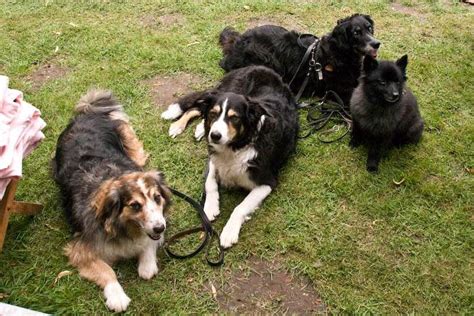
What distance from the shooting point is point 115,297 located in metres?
2.92

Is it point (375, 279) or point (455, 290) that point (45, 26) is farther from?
point (455, 290)

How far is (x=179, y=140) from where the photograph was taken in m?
4.43

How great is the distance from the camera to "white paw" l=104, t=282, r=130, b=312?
290 centimetres

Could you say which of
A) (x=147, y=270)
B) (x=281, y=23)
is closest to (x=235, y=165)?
(x=147, y=270)

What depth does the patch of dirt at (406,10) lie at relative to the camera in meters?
6.87

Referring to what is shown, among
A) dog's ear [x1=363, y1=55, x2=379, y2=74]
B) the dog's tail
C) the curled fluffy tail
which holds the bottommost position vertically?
the dog's tail

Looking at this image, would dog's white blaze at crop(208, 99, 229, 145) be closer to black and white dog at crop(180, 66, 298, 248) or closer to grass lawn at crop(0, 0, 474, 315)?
black and white dog at crop(180, 66, 298, 248)

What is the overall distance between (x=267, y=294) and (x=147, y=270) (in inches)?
36.9

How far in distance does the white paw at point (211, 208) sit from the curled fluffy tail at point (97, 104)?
139cm

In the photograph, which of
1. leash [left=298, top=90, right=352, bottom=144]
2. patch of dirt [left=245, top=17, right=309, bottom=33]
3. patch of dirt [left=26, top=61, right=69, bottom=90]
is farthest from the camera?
patch of dirt [left=245, top=17, right=309, bottom=33]

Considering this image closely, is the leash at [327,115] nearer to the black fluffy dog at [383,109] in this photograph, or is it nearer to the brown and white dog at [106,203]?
the black fluffy dog at [383,109]

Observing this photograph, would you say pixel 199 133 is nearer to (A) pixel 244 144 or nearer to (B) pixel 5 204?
(A) pixel 244 144

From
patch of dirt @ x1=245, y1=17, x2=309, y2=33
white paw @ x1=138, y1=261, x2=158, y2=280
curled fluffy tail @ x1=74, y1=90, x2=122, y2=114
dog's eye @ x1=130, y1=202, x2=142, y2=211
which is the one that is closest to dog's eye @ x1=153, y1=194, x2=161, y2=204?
dog's eye @ x1=130, y1=202, x2=142, y2=211

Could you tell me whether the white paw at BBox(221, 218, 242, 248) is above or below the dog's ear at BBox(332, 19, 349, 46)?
below
